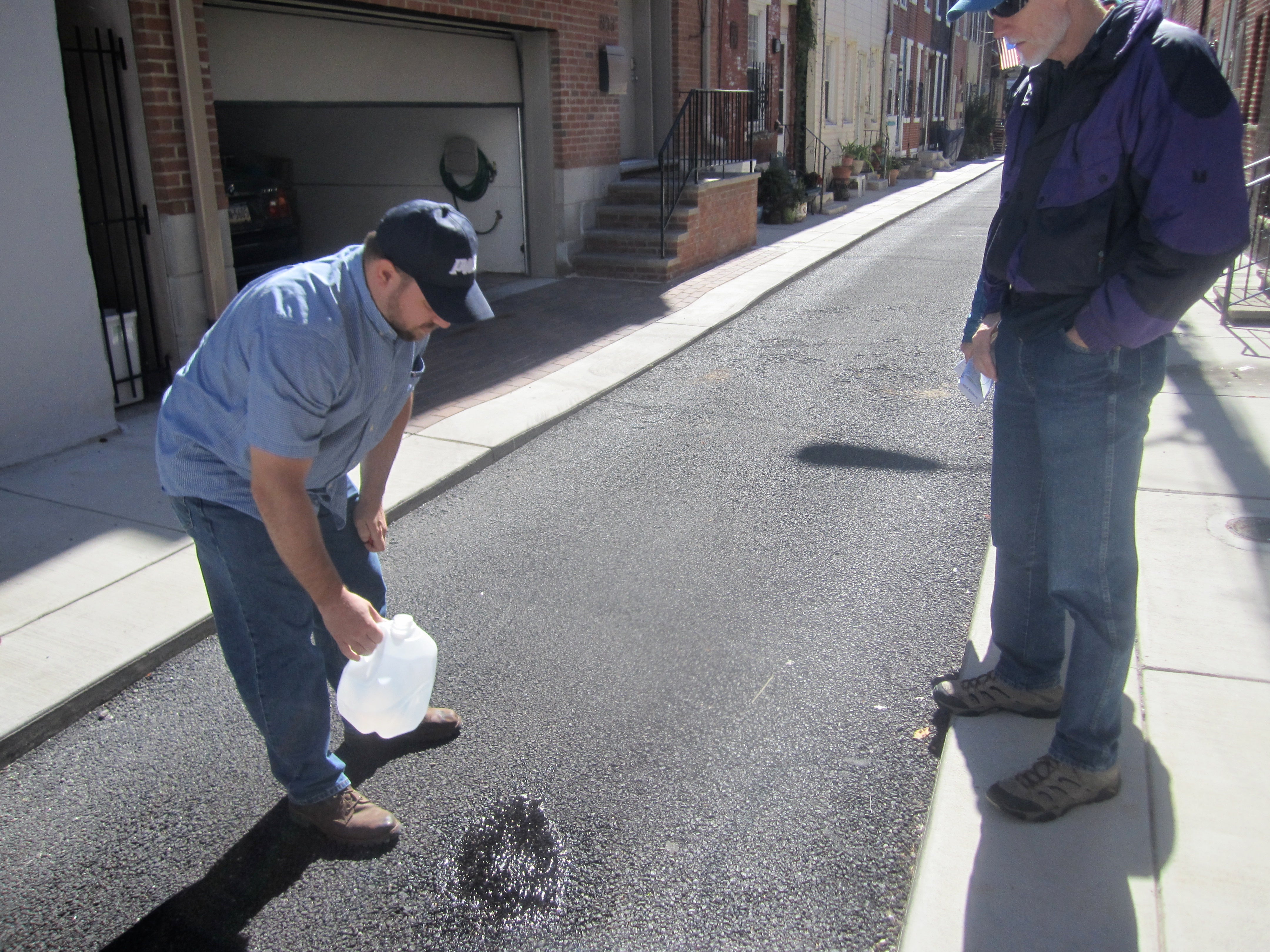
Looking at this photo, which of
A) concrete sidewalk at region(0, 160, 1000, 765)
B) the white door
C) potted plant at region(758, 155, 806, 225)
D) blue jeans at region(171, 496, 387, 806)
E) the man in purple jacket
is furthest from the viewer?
potted plant at region(758, 155, 806, 225)

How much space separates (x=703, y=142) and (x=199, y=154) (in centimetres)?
779

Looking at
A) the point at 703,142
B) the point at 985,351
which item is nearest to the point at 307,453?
the point at 985,351

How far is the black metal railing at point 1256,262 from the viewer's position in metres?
8.53

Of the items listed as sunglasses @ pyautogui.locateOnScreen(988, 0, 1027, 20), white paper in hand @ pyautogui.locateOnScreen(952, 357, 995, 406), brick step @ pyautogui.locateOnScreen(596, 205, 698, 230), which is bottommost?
white paper in hand @ pyautogui.locateOnScreen(952, 357, 995, 406)

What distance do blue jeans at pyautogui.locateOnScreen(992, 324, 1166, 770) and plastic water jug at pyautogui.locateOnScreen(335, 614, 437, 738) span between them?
63.7 inches

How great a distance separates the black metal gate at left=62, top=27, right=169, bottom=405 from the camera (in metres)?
6.00

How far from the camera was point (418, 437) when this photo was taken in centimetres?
587

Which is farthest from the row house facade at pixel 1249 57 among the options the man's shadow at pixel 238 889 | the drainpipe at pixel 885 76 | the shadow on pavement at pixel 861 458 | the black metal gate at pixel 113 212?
the man's shadow at pixel 238 889

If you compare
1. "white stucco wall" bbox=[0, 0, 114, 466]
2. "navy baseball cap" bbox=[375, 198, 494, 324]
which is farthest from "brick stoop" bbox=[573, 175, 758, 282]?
"navy baseball cap" bbox=[375, 198, 494, 324]

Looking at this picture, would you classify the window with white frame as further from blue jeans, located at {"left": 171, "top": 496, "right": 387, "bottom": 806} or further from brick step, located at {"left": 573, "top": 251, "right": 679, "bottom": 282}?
blue jeans, located at {"left": 171, "top": 496, "right": 387, "bottom": 806}

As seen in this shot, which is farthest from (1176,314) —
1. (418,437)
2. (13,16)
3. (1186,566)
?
(13,16)

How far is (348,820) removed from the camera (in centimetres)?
266

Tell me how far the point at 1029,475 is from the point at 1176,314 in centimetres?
68

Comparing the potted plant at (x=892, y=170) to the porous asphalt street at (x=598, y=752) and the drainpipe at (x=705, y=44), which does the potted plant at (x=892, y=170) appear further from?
the porous asphalt street at (x=598, y=752)
